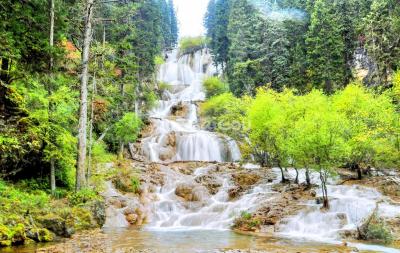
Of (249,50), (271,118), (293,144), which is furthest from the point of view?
(249,50)

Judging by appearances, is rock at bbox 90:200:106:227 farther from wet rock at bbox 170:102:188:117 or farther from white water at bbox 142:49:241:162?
wet rock at bbox 170:102:188:117

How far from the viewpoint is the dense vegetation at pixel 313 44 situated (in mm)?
34625

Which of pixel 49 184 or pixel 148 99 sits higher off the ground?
pixel 148 99

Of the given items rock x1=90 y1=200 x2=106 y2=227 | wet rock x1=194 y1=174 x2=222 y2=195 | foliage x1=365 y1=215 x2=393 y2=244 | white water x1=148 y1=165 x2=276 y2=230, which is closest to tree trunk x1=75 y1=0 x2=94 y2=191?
rock x1=90 y1=200 x2=106 y2=227

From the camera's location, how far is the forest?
14156 mm

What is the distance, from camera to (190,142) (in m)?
36.6

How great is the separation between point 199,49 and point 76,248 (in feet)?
239

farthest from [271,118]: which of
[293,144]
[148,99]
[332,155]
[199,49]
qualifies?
[199,49]

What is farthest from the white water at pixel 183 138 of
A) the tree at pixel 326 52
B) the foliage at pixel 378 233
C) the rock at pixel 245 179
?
the foliage at pixel 378 233

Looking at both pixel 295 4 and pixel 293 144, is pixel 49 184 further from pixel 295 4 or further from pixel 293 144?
pixel 295 4

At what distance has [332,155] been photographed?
16.8 metres

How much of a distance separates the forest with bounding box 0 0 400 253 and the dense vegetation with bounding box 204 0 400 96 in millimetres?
194

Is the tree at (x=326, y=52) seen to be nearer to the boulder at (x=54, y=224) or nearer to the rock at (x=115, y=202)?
the rock at (x=115, y=202)

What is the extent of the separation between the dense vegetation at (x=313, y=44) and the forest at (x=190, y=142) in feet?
0.64
